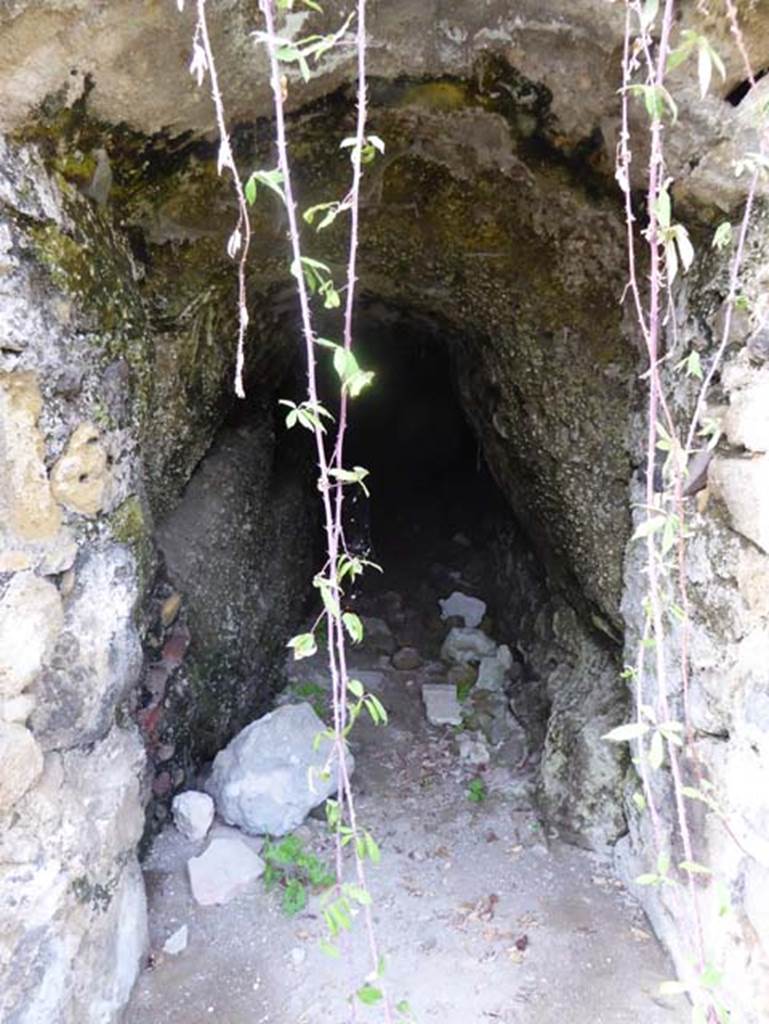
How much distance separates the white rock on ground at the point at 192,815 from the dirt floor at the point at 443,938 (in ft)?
0.09

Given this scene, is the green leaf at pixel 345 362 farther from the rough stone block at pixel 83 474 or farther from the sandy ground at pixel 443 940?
the sandy ground at pixel 443 940

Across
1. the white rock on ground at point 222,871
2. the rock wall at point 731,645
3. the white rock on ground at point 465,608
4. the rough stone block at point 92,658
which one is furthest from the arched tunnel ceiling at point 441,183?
the white rock on ground at point 465,608

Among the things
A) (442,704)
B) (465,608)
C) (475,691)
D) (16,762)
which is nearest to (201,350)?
(16,762)

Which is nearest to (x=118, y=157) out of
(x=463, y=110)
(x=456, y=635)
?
(x=463, y=110)

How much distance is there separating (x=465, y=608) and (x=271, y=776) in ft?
5.35

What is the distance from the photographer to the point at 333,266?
2.01 m

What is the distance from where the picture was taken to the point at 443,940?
5.66 ft

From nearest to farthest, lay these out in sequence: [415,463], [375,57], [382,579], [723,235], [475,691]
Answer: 1. [723,235]
2. [375,57]
3. [475,691]
4. [382,579]
5. [415,463]

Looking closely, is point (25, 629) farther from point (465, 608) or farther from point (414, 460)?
point (414, 460)

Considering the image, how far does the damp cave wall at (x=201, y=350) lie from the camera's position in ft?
4.04

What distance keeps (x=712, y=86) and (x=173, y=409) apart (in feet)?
4.15

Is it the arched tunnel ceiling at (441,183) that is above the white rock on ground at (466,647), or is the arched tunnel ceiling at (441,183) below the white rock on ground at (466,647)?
above

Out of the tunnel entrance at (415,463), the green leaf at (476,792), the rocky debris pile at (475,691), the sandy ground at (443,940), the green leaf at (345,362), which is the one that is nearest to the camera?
the green leaf at (345,362)

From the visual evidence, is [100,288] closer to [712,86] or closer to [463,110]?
[463,110]
